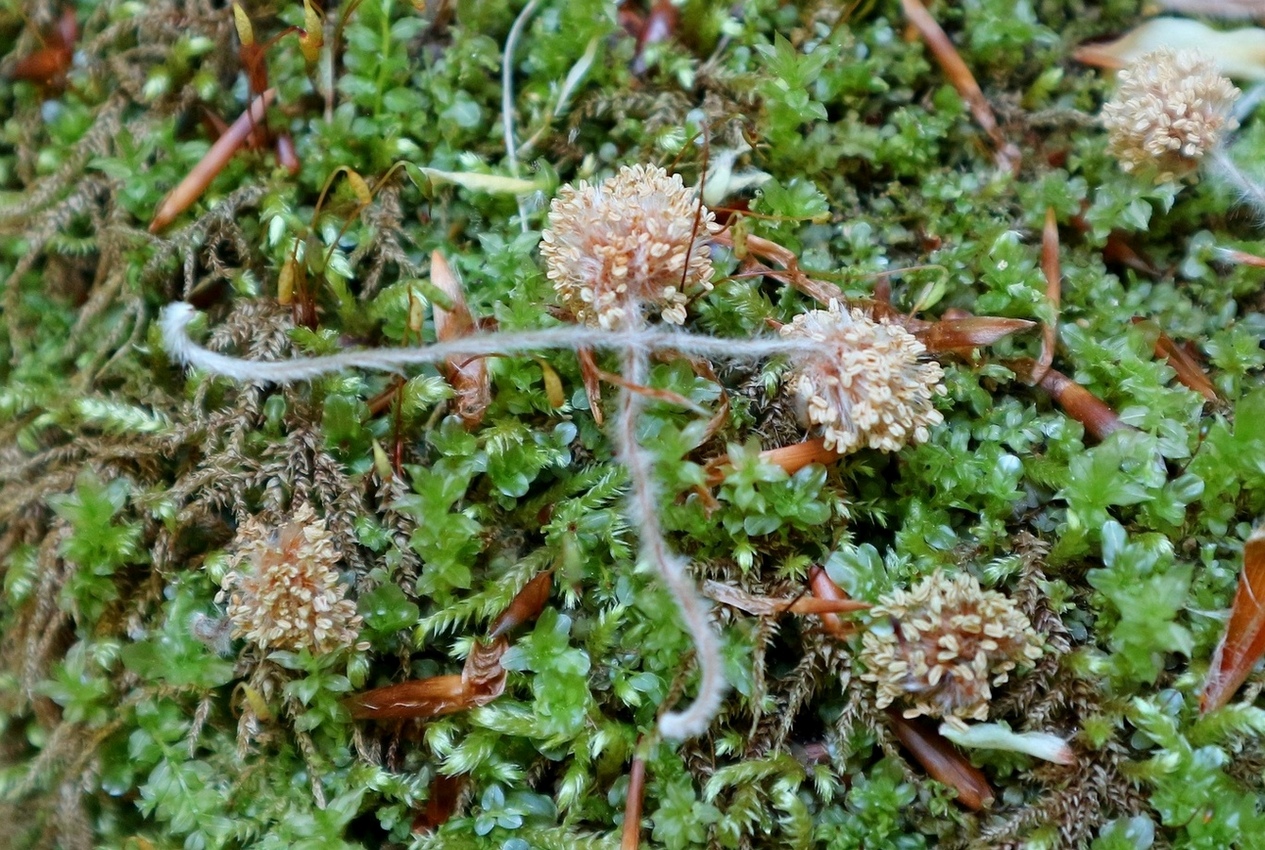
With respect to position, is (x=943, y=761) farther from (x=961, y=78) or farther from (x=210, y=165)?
(x=210, y=165)

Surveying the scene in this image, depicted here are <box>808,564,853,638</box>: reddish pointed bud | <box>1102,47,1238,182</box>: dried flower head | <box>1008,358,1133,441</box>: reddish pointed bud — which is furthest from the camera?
<box>1102,47,1238,182</box>: dried flower head

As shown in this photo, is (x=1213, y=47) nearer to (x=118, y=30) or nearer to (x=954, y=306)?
(x=954, y=306)

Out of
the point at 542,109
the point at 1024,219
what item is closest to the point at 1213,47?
the point at 1024,219

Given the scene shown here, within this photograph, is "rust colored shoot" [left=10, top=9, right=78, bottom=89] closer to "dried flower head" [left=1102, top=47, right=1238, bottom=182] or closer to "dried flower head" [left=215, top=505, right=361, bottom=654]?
"dried flower head" [left=215, top=505, right=361, bottom=654]

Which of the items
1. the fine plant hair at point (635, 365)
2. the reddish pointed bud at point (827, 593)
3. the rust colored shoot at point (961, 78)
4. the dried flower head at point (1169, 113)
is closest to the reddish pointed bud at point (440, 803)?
the fine plant hair at point (635, 365)

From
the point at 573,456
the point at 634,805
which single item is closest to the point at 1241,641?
the point at 634,805

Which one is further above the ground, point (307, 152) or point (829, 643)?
point (307, 152)

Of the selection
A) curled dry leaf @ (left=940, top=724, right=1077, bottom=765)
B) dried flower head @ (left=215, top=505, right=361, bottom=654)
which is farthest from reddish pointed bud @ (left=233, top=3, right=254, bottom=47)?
curled dry leaf @ (left=940, top=724, right=1077, bottom=765)
